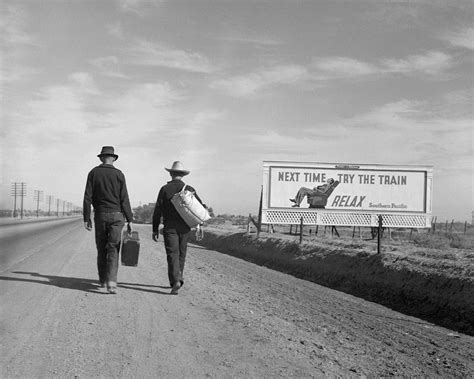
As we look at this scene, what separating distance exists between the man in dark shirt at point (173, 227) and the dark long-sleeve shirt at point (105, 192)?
585 mm

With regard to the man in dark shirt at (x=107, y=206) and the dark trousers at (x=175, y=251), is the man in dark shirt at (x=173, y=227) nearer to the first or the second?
the dark trousers at (x=175, y=251)

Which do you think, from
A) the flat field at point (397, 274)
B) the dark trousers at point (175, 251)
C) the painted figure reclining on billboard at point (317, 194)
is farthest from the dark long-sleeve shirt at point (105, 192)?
the painted figure reclining on billboard at point (317, 194)

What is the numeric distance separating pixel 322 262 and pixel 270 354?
11.7 meters

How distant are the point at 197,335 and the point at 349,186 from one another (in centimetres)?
2430

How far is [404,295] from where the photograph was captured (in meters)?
11.8

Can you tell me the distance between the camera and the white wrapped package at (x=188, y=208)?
8312 mm

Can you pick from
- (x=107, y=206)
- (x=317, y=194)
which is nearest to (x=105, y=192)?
(x=107, y=206)

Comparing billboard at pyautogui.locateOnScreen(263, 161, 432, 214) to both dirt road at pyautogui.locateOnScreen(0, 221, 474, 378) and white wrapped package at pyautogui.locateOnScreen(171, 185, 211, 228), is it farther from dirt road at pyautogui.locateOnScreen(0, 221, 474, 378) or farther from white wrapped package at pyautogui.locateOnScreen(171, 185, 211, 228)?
white wrapped package at pyautogui.locateOnScreen(171, 185, 211, 228)

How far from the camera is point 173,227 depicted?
8.41 m

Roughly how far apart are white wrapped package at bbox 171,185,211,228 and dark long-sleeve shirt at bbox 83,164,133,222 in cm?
78

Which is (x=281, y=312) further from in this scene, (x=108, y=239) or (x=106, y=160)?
(x=106, y=160)

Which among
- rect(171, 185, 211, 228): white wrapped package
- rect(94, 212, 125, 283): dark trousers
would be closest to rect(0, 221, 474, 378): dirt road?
rect(94, 212, 125, 283): dark trousers

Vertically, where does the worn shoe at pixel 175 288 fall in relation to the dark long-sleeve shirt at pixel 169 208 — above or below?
below

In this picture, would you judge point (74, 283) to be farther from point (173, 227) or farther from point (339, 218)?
point (339, 218)
